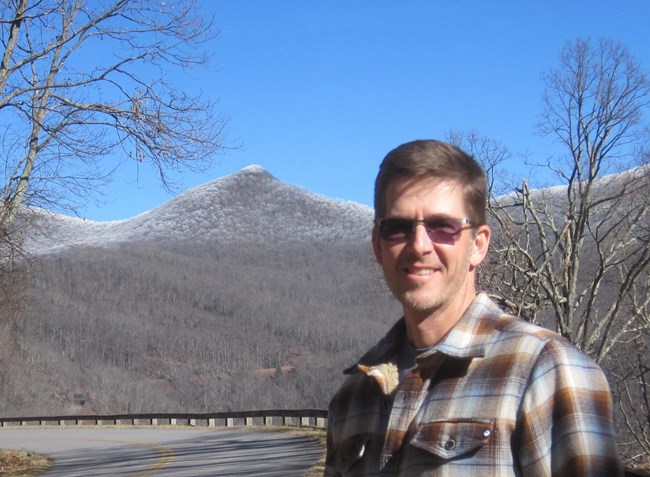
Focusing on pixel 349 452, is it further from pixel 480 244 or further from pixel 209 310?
pixel 209 310

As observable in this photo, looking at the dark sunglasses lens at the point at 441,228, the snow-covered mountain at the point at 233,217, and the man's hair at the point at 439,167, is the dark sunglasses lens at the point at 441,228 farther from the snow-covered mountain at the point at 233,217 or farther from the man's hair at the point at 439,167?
the snow-covered mountain at the point at 233,217

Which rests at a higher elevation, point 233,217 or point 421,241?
point 233,217

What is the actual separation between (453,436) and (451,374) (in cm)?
18

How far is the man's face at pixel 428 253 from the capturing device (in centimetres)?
235

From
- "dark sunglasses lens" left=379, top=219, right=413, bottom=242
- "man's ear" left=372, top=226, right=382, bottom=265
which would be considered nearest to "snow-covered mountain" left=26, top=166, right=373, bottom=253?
"man's ear" left=372, top=226, right=382, bottom=265

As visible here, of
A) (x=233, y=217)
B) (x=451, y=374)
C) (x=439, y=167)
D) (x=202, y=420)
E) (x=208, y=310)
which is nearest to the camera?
(x=451, y=374)

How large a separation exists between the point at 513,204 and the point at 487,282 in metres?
2.74

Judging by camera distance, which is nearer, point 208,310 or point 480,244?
point 480,244

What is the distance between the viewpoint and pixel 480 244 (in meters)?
2.50

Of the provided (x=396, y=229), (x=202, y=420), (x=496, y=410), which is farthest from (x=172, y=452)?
(x=496, y=410)

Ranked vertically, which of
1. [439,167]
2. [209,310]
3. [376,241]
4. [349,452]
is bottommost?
[349,452]

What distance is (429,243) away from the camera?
7.73 feet

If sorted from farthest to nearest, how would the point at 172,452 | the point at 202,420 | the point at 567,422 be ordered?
the point at 202,420, the point at 172,452, the point at 567,422

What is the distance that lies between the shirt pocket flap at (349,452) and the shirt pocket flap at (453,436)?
0.32 m
